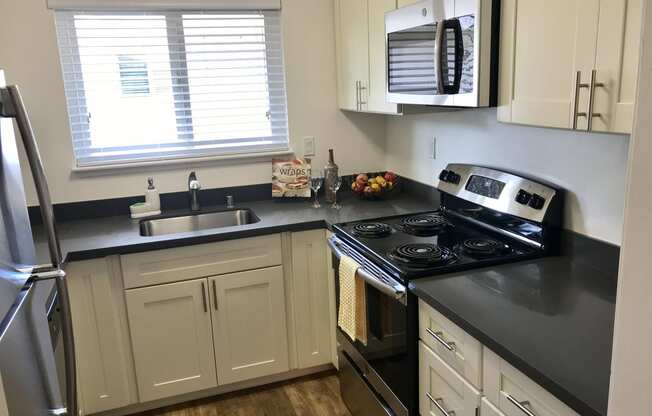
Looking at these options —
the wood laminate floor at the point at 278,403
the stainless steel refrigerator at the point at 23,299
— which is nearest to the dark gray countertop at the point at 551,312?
the stainless steel refrigerator at the point at 23,299

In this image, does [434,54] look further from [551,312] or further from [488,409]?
[488,409]

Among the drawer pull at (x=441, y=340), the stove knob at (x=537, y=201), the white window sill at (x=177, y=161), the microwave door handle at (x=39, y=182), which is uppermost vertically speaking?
the microwave door handle at (x=39, y=182)

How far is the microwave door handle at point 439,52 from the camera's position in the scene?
185cm

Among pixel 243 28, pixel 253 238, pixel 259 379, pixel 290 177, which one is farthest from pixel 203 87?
pixel 259 379

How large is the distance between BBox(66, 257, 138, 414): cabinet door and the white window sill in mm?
604

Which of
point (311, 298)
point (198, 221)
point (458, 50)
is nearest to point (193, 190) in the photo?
point (198, 221)

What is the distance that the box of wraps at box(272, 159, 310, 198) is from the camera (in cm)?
297

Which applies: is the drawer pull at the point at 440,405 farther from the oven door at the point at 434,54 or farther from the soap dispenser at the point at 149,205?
the soap dispenser at the point at 149,205

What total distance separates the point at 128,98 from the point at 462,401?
2144 mm

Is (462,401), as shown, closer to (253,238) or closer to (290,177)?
(253,238)

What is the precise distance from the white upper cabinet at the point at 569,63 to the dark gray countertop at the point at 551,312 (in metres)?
0.50

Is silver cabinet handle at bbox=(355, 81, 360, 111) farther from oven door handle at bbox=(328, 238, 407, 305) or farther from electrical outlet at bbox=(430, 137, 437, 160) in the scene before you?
oven door handle at bbox=(328, 238, 407, 305)

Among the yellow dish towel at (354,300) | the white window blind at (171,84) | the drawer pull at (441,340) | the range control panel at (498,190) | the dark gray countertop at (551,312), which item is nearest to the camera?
the dark gray countertop at (551,312)

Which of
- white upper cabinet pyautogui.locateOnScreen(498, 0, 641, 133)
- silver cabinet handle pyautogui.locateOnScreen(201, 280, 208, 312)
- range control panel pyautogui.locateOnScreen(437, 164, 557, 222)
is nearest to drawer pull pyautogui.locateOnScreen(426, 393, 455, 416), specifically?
range control panel pyautogui.locateOnScreen(437, 164, 557, 222)
